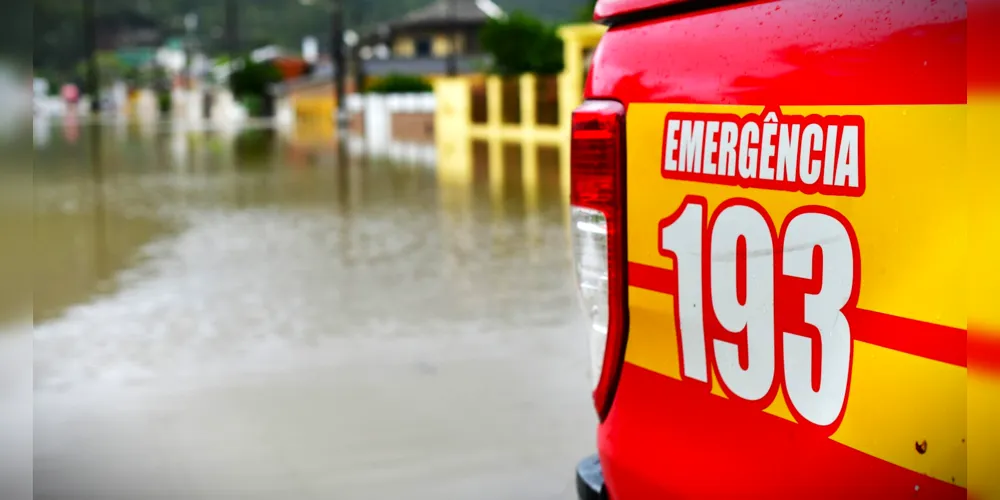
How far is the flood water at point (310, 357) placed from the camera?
491 centimetres

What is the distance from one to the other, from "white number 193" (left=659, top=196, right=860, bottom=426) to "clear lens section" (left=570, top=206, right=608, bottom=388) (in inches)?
8.0

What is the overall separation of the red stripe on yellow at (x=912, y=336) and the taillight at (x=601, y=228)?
66 cm

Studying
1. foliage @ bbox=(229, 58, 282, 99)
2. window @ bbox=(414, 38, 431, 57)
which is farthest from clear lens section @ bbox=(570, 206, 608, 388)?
A: window @ bbox=(414, 38, 431, 57)

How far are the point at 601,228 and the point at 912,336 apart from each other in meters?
0.82

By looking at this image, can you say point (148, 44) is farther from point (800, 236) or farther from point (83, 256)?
point (800, 236)

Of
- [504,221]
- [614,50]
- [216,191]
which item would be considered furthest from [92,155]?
[614,50]

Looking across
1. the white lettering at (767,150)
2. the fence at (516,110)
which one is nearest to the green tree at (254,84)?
the fence at (516,110)

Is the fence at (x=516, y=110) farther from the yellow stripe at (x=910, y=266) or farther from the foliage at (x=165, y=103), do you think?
the foliage at (x=165, y=103)

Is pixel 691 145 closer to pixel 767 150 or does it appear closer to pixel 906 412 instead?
pixel 767 150

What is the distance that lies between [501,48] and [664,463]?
40809 millimetres

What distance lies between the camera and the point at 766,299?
2240 millimetres

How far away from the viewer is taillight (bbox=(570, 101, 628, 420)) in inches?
103

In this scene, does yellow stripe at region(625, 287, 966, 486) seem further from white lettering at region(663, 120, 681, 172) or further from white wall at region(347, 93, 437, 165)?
white wall at region(347, 93, 437, 165)

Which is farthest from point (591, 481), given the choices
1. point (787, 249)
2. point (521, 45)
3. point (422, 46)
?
point (422, 46)
